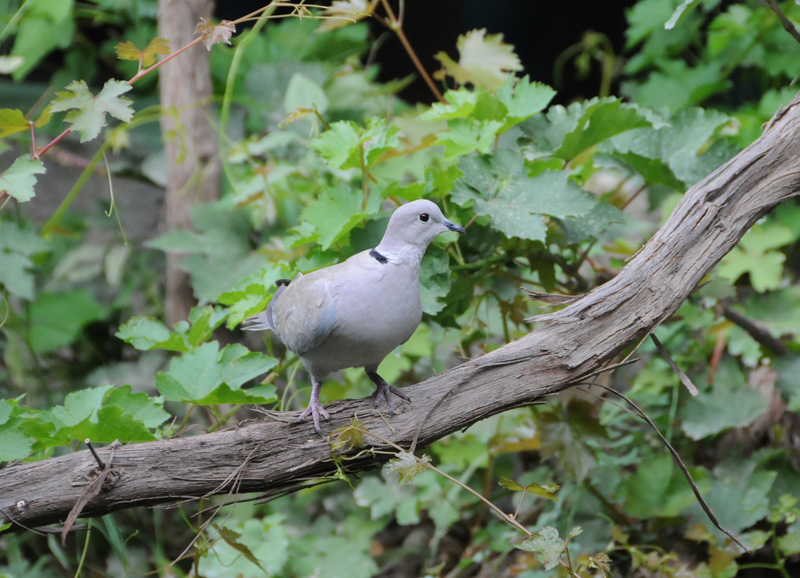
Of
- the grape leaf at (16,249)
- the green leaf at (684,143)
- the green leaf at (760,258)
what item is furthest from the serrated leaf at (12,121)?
the green leaf at (760,258)

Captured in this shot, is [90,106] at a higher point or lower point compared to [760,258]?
higher

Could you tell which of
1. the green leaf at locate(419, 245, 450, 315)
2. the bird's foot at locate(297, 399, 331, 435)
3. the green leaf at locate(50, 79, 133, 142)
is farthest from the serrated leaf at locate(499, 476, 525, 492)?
the green leaf at locate(50, 79, 133, 142)

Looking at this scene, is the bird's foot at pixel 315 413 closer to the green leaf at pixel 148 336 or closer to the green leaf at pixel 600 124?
the green leaf at pixel 148 336

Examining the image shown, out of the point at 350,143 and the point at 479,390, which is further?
the point at 350,143

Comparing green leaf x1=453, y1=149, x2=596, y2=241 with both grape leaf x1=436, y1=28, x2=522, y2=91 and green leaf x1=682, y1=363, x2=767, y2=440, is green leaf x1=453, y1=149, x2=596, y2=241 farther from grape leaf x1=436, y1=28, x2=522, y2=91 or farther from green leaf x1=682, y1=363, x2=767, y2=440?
green leaf x1=682, y1=363, x2=767, y2=440

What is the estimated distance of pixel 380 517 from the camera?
271 centimetres

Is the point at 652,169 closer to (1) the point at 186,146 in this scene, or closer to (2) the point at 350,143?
(2) the point at 350,143

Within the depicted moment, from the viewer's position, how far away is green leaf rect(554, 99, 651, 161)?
5.78 ft

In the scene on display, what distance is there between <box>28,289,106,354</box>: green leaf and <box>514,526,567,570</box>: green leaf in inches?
97.3

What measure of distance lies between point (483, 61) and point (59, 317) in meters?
2.17

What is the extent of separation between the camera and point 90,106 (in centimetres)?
138

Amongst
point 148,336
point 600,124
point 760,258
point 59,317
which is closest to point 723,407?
point 760,258

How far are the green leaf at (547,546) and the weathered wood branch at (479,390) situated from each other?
0.25m

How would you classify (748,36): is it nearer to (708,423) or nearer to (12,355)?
(708,423)
